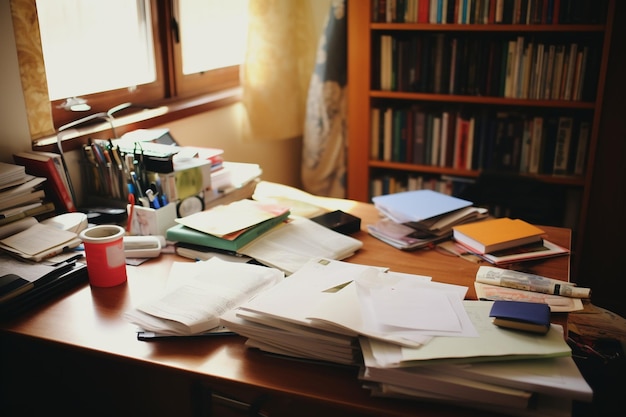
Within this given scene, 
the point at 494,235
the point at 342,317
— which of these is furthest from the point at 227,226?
the point at 494,235

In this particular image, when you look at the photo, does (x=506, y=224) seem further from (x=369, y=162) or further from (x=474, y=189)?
(x=369, y=162)

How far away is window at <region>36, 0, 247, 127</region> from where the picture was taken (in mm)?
1946

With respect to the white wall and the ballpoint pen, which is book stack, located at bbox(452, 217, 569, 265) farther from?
the white wall

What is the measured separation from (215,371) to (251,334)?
10 centimetres

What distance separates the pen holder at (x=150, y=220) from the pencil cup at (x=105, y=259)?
21cm

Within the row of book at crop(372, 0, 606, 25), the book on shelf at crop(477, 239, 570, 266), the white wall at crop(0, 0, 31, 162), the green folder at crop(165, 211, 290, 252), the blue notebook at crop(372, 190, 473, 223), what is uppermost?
the row of book at crop(372, 0, 606, 25)

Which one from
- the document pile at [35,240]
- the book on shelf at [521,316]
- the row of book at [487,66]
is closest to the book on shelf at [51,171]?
the document pile at [35,240]

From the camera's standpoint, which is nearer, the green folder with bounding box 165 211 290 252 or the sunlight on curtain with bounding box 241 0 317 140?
the green folder with bounding box 165 211 290 252

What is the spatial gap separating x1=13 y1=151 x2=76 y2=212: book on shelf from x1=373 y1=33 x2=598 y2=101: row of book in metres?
1.60

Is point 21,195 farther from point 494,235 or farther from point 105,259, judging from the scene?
point 494,235

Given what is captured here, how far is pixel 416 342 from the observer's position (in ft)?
3.34

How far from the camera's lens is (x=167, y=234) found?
61.6 inches

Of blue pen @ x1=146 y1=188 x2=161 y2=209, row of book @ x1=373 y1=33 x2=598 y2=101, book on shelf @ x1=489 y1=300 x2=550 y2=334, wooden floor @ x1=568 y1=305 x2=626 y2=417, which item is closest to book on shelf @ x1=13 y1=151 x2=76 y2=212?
blue pen @ x1=146 y1=188 x2=161 y2=209

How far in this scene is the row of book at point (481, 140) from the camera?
8.56 ft
